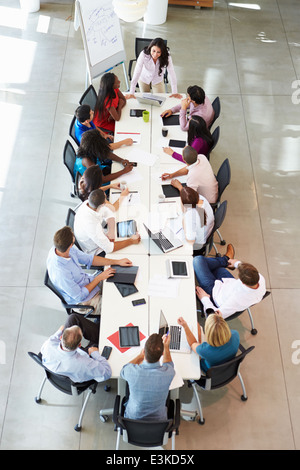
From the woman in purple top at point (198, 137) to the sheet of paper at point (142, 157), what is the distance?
191 mm

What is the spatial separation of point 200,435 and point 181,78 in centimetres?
568

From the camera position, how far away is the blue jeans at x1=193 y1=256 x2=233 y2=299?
493 centimetres

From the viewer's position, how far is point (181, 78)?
8.14 m

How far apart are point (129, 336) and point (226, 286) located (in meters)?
1.06

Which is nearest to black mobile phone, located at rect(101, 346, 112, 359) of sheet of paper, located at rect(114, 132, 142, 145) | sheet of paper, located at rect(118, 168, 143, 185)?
sheet of paper, located at rect(118, 168, 143, 185)

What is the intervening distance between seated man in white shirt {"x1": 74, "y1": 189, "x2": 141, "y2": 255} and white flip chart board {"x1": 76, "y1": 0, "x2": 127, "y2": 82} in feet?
9.20

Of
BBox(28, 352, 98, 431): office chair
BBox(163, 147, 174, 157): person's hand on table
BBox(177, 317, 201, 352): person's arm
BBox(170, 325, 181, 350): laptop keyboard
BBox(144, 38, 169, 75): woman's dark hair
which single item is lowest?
BBox(28, 352, 98, 431): office chair

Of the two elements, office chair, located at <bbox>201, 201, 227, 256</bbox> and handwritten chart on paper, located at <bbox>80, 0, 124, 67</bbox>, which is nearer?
office chair, located at <bbox>201, 201, 227, 256</bbox>

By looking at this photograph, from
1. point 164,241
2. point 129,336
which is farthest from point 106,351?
point 164,241

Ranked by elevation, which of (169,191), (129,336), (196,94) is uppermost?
(196,94)

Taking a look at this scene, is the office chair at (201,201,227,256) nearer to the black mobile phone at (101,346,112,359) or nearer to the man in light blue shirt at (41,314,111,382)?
the black mobile phone at (101,346,112,359)

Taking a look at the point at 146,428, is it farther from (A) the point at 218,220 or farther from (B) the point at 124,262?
(A) the point at 218,220

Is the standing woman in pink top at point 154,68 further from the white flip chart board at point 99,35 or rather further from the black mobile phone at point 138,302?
the black mobile phone at point 138,302

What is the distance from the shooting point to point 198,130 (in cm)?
587
